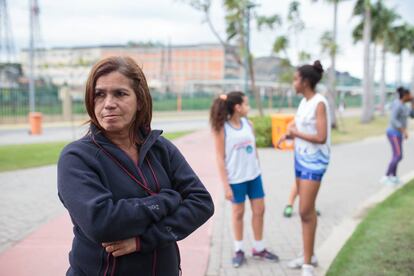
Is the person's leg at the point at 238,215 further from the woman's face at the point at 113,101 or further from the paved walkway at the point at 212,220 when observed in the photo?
the woman's face at the point at 113,101

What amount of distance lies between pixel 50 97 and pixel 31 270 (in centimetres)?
2593

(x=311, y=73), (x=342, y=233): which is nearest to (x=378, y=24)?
(x=342, y=233)

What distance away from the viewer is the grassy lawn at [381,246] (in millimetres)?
3941

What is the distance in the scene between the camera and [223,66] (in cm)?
7450

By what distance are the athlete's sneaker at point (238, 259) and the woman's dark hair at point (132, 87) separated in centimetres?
259

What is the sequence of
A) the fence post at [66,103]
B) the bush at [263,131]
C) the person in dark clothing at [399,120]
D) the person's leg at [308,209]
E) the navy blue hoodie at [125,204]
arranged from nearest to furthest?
the navy blue hoodie at [125,204]
the person's leg at [308,209]
the person in dark clothing at [399,120]
the bush at [263,131]
the fence post at [66,103]

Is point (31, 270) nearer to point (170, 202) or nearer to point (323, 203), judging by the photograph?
point (170, 202)

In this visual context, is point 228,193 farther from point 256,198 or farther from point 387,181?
point 387,181

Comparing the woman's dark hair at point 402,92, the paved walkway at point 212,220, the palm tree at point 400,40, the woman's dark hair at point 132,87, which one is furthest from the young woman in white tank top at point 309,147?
Result: the palm tree at point 400,40

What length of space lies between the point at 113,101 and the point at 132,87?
0.11 meters

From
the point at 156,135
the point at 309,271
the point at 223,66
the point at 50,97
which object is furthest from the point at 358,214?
the point at 223,66

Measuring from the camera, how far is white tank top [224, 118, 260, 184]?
4133 millimetres

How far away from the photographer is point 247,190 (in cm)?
425

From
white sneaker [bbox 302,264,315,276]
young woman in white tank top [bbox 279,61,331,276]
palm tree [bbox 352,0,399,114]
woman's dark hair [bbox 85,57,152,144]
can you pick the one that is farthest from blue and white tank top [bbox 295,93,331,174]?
palm tree [bbox 352,0,399,114]
